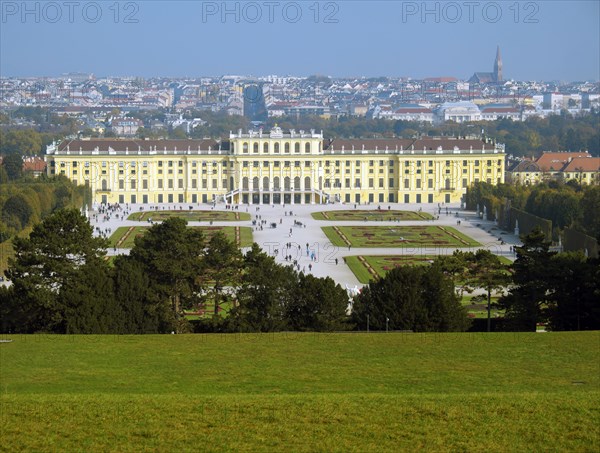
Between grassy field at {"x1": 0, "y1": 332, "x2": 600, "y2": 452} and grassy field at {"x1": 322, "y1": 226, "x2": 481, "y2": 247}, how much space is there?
25900 mm

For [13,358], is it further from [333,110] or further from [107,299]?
[333,110]

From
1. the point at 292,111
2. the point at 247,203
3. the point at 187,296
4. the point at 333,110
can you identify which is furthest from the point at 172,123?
the point at 187,296

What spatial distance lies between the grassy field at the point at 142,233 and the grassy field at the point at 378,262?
5.88 metres

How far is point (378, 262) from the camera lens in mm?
43125

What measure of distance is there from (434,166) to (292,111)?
10189 centimetres

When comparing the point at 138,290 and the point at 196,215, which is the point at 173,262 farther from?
the point at 196,215

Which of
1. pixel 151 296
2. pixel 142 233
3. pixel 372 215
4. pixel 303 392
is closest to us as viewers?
pixel 303 392

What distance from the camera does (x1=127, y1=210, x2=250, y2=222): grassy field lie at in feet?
205

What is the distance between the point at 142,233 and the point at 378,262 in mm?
13461

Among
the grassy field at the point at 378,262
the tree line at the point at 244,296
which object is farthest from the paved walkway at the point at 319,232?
the tree line at the point at 244,296

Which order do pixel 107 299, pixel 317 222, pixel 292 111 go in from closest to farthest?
pixel 107 299 → pixel 317 222 → pixel 292 111

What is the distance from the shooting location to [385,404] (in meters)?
14.2

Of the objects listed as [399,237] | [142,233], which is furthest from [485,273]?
[142,233]

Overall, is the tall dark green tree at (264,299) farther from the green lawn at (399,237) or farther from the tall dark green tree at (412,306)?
the green lawn at (399,237)
